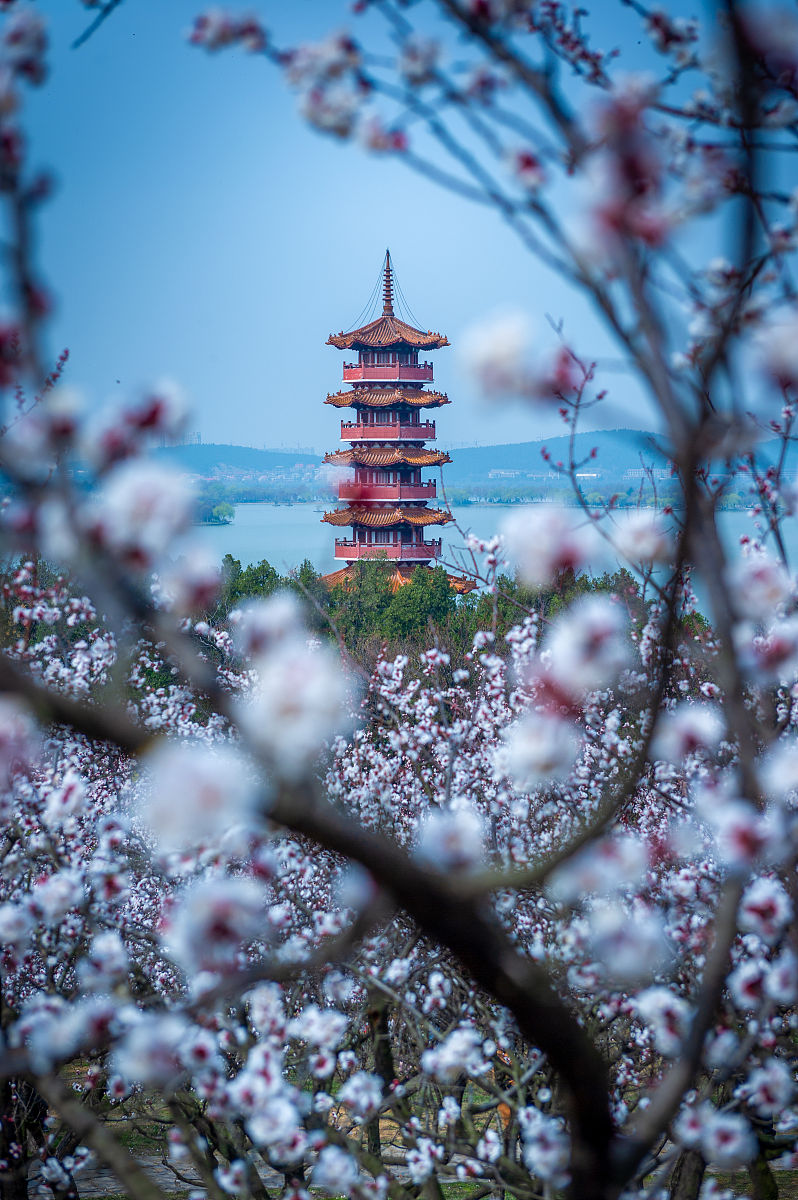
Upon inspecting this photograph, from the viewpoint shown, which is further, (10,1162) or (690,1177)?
(10,1162)

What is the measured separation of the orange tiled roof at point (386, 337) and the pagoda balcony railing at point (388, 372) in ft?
2.00

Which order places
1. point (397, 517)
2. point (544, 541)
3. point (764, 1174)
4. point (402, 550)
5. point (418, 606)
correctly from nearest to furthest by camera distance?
point (544, 541) < point (764, 1174) < point (418, 606) < point (397, 517) < point (402, 550)

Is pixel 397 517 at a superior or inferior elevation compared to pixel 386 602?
superior

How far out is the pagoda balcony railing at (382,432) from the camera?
98.3 feet

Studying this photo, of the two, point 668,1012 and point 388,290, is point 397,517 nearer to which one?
point 388,290

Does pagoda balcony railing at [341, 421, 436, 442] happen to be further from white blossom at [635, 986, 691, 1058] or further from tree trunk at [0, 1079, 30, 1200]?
white blossom at [635, 986, 691, 1058]

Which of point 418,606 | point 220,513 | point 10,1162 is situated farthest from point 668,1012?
point 418,606

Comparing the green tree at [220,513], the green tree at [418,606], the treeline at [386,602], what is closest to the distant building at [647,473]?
the green tree at [220,513]

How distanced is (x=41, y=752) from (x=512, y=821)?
3.57 meters

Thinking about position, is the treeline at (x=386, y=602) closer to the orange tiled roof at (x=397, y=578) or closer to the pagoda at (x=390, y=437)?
the orange tiled roof at (x=397, y=578)

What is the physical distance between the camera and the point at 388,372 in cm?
2995

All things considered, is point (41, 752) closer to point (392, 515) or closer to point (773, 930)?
point (773, 930)

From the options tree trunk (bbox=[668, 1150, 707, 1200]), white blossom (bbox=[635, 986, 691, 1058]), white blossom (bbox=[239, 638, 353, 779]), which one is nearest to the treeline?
tree trunk (bbox=[668, 1150, 707, 1200])

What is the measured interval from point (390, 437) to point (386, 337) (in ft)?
10.5
